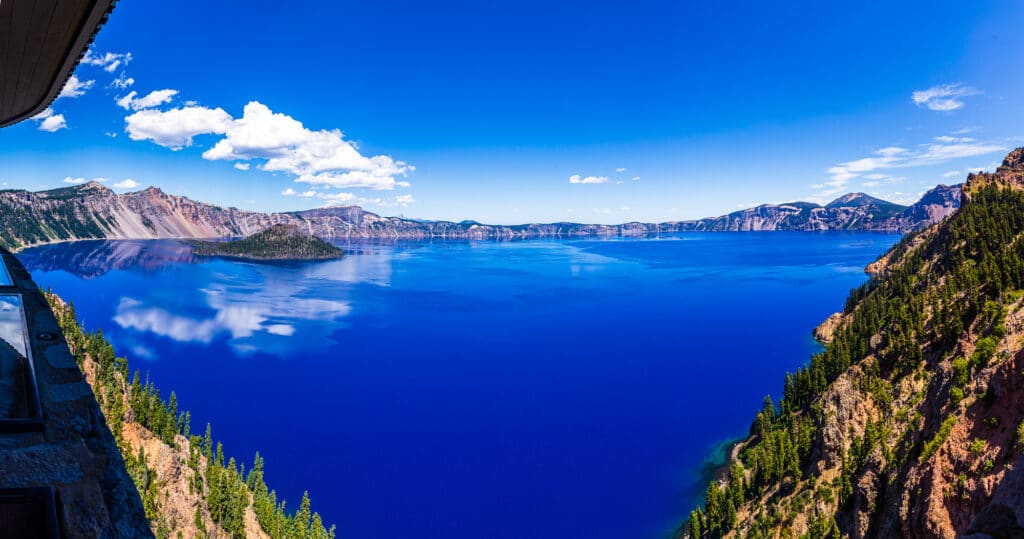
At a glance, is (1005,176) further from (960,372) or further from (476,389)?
(476,389)

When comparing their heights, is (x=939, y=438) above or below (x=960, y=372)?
below

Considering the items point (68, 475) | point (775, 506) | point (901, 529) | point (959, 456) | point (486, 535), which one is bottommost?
point (486, 535)

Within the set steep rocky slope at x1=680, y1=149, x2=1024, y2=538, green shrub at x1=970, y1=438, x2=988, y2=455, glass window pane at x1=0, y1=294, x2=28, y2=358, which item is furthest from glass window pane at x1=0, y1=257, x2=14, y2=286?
green shrub at x1=970, y1=438, x2=988, y2=455

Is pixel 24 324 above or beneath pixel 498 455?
above

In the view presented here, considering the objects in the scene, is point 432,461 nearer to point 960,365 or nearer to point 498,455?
point 498,455

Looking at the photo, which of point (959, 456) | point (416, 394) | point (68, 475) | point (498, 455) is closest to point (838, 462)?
point (959, 456)

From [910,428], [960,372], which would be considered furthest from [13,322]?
[910,428]
